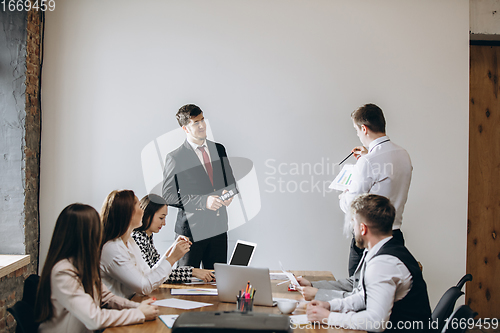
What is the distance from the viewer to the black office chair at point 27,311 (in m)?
1.55

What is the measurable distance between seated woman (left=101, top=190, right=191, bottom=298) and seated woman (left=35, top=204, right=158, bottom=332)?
0.91 ft

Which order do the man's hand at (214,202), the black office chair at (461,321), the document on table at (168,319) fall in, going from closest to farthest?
the black office chair at (461,321) → the document on table at (168,319) → the man's hand at (214,202)

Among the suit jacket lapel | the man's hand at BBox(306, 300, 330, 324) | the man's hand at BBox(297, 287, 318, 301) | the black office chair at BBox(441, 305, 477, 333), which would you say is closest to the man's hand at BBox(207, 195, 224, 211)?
the suit jacket lapel

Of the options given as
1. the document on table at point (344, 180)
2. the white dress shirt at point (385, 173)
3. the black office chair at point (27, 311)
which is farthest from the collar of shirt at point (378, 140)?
the black office chair at point (27, 311)

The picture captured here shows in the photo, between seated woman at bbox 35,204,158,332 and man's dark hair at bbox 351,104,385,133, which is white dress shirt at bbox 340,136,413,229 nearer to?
man's dark hair at bbox 351,104,385,133

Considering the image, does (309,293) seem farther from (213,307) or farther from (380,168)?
(380,168)

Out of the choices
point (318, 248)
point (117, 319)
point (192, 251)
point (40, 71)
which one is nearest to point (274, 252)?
point (318, 248)

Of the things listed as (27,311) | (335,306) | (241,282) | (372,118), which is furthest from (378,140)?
(27,311)

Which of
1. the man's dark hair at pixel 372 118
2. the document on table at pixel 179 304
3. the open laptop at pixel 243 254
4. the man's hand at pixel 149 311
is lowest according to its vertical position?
the document on table at pixel 179 304

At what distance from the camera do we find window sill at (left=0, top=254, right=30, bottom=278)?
2834 mm

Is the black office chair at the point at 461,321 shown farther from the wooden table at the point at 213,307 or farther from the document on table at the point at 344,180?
the document on table at the point at 344,180

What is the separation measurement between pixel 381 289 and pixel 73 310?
4.04ft

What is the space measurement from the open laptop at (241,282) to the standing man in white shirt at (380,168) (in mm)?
1112

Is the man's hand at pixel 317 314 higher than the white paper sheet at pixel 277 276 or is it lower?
higher
